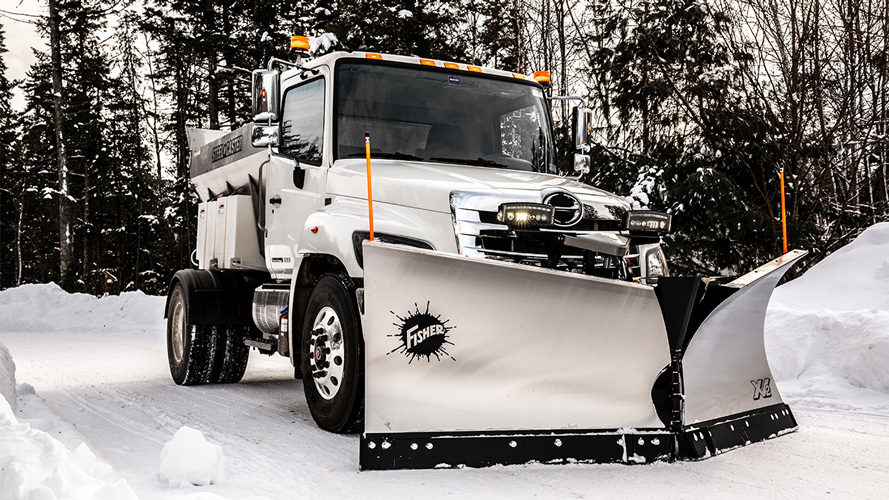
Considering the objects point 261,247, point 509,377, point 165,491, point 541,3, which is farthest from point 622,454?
point 541,3

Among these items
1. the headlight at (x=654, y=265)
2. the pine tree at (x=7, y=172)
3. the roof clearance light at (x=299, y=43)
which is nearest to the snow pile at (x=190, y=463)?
the headlight at (x=654, y=265)

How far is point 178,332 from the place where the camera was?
8.27 metres

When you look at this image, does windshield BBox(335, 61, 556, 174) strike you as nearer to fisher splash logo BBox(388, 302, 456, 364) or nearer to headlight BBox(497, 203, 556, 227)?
headlight BBox(497, 203, 556, 227)

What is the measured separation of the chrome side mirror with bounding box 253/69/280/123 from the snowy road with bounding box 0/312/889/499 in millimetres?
2154

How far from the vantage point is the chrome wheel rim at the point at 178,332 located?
26.6 feet

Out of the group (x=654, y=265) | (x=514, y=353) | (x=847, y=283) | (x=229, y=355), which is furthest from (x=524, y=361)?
(x=847, y=283)

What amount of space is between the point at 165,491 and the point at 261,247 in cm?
382

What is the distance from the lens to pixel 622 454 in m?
4.30

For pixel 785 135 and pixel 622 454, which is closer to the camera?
pixel 622 454

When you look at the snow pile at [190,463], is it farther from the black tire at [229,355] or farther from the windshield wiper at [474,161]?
the black tire at [229,355]

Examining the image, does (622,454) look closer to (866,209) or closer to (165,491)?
(165,491)

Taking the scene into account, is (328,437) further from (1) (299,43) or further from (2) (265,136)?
(1) (299,43)

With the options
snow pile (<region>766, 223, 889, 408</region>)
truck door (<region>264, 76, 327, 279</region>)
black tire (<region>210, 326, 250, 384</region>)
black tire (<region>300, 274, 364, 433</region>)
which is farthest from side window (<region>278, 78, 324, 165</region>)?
snow pile (<region>766, 223, 889, 408</region>)

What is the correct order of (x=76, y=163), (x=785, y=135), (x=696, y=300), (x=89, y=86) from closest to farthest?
(x=696, y=300), (x=785, y=135), (x=89, y=86), (x=76, y=163)
